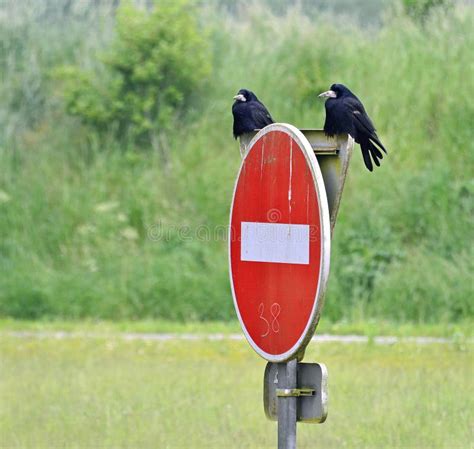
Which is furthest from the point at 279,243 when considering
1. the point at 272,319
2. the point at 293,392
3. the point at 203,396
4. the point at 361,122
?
the point at 203,396

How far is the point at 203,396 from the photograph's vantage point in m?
9.82

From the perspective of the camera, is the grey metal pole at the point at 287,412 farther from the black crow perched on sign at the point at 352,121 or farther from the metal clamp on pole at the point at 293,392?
the black crow perched on sign at the point at 352,121

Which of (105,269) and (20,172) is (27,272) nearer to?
(105,269)

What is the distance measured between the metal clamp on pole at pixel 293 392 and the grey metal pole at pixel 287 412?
0.01 m

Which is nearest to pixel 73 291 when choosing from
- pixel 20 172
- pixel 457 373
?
pixel 20 172

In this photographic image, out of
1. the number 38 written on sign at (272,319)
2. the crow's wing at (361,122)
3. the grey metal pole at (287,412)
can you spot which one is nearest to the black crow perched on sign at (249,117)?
the crow's wing at (361,122)

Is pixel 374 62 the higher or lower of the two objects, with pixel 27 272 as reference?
higher

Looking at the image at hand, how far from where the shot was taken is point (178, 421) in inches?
344

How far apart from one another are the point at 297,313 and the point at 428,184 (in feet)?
39.8

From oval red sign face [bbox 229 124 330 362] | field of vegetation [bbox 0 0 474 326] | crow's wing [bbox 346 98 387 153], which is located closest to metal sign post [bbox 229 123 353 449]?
oval red sign face [bbox 229 124 330 362]

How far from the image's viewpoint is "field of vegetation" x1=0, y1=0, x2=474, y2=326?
15.4 metres

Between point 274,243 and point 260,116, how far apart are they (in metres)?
1.88

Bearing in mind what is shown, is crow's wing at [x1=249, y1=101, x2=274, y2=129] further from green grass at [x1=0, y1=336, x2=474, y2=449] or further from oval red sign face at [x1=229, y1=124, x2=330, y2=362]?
green grass at [x1=0, y1=336, x2=474, y2=449]

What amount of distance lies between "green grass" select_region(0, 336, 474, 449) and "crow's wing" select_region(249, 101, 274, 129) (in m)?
2.14
